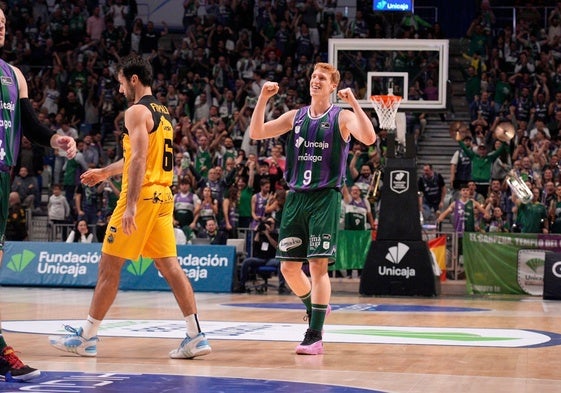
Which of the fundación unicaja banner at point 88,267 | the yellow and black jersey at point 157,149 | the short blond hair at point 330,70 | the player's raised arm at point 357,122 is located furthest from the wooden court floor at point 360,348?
the fundación unicaja banner at point 88,267

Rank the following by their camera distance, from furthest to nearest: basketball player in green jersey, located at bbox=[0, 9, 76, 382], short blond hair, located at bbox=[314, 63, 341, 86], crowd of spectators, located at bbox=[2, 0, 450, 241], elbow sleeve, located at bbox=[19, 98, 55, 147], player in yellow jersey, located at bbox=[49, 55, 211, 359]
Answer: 1. crowd of spectators, located at bbox=[2, 0, 450, 241]
2. short blond hair, located at bbox=[314, 63, 341, 86]
3. player in yellow jersey, located at bbox=[49, 55, 211, 359]
4. elbow sleeve, located at bbox=[19, 98, 55, 147]
5. basketball player in green jersey, located at bbox=[0, 9, 76, 382]

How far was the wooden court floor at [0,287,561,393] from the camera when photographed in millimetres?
7148

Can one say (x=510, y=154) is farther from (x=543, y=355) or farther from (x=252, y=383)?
(x=252, y=383)

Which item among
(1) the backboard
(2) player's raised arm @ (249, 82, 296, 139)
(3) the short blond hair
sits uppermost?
(1) the backboard

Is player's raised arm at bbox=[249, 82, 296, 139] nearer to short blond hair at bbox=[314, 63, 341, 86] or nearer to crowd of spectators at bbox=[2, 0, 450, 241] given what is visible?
short blond hair at bbox=[314, 63, 341, 86]

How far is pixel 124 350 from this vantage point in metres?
8.68

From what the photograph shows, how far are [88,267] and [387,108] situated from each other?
668 cm

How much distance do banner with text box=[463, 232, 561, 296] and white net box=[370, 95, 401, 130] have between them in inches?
107

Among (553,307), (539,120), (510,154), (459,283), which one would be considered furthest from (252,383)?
(539,120)

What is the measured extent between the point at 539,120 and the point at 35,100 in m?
13.2

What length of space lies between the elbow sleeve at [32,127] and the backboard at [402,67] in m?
12.8

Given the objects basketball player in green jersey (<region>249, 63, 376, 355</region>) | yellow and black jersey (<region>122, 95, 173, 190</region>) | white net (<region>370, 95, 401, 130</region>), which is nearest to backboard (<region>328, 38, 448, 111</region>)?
white net (<region>370, 95, 401, 130</region>)

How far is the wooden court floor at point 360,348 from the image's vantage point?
715 cm

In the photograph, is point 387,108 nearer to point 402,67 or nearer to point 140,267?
point 402,67
